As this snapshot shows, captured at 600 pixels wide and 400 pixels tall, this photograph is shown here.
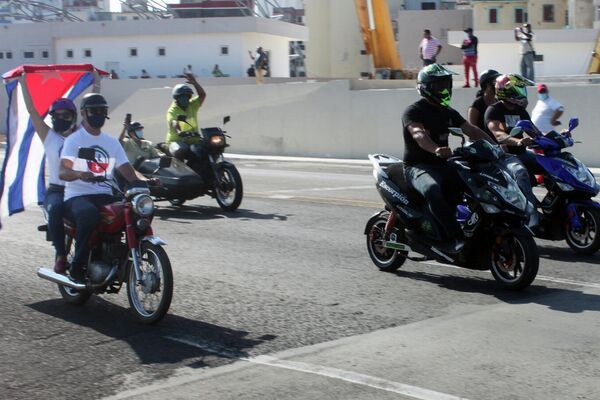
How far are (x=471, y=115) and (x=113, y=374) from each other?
20.6 feet

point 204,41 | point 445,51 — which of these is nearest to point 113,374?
point 204,41

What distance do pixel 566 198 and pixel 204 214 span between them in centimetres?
603

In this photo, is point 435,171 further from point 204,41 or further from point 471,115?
point 204,41

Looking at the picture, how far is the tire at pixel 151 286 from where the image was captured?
23.4 feet

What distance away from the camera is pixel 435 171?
8656 mm

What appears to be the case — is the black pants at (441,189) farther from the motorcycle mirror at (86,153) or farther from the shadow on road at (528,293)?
the motorcycle mirror at (86,153)

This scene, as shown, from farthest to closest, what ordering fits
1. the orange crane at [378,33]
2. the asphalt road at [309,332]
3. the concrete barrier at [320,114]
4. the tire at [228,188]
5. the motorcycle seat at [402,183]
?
the orange crane at [378,33], the concrete barrier at [320,114], the tire at [228,188], the motorcycle seat at [402,183], the asphalt road at [309,332]

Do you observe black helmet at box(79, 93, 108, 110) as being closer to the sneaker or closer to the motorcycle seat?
the sneaker

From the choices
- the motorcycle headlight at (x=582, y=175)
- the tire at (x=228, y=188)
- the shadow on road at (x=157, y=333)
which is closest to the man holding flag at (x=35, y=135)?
the shadow on road at (x=157, y=333)

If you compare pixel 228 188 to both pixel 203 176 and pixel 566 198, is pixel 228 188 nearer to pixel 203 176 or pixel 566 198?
pixel 203 176

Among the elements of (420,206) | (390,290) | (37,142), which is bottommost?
(390,290)

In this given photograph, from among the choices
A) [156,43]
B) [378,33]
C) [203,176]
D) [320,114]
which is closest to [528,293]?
[203,176]

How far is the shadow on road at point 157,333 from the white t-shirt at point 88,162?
99 centimetres

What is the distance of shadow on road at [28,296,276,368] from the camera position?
663 cm
